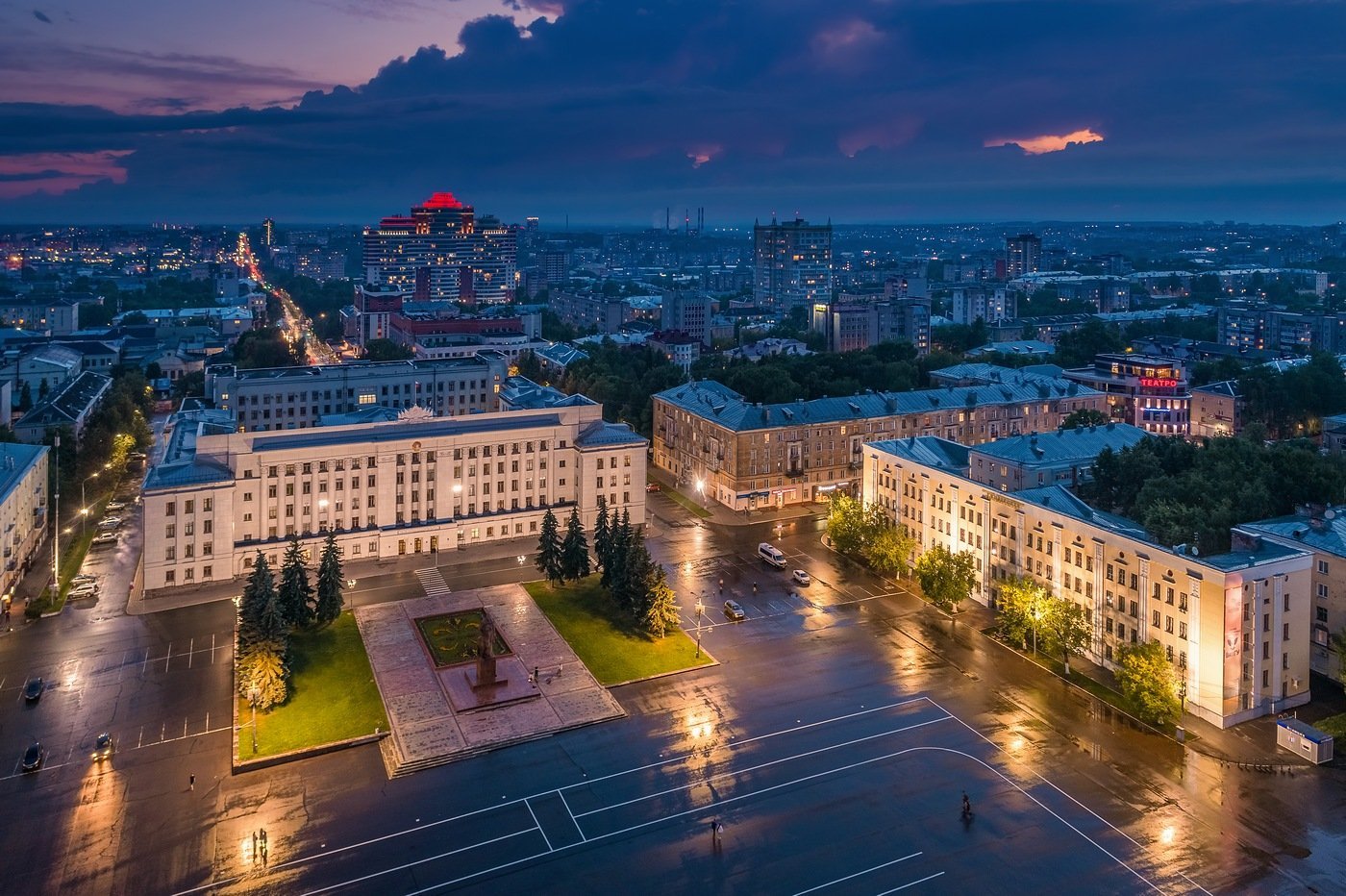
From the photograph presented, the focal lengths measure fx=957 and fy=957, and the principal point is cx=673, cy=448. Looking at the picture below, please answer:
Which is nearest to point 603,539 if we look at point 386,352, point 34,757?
point 34,757

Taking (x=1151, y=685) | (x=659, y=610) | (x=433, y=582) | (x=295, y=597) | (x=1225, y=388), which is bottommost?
(x=433, y=582)

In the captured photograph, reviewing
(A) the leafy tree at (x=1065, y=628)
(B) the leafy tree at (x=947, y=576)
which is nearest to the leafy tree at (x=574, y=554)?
(B) the leafy tree at (x=947, y=576)

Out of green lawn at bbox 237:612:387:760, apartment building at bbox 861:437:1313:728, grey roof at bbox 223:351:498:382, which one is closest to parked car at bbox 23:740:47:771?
green lawn at bbox 237:612:387:760

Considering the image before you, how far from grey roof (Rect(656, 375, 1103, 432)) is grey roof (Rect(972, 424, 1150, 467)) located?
2084 cm

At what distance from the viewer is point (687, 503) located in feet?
325

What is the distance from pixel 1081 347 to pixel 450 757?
158m

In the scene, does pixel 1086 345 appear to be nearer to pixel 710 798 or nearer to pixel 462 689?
pixel 462 689

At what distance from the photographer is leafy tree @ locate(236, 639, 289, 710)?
53219 mm

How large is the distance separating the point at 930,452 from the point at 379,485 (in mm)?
46580

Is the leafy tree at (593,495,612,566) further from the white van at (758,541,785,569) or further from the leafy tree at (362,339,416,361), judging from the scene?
the leafy tree at (362,339,416,361)

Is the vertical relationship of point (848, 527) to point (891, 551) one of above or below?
above

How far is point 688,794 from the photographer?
45125 millimetres

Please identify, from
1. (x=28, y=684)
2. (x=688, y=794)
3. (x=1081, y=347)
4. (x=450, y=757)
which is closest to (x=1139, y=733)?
(x=688, y=794)

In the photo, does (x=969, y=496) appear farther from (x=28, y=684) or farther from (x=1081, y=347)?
(x=1081, y=347)
